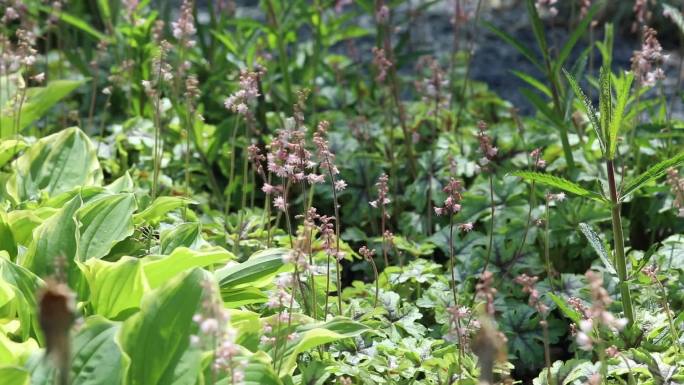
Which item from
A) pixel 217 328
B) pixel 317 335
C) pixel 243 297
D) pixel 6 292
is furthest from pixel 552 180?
pixel 6 292

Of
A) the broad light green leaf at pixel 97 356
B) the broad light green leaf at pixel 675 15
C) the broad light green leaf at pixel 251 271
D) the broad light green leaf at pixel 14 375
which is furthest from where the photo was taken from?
the broad light green leaf at pixel 675 15

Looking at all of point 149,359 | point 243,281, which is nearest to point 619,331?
point 243,281

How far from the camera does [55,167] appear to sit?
3.36m

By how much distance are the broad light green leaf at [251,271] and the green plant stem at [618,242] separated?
86 cm

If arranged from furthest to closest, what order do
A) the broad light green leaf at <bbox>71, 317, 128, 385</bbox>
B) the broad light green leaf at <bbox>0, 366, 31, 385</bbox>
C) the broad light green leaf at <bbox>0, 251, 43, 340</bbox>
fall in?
the broad light green leaf at <bbox>0, 251, 43, 340</bbox> → the broad light green leaf at <bbox>71, 317, 128, 385</bbox> → the broad light green leaf at <bbox>0, 366, 31, 385</bbox>

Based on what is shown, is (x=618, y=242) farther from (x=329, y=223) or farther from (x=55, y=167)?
(x=55, y=167)

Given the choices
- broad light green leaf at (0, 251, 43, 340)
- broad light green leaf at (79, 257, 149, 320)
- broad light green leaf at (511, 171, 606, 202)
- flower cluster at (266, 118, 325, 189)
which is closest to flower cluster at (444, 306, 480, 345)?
broad light green leaf at (511, 171, 606, 202)

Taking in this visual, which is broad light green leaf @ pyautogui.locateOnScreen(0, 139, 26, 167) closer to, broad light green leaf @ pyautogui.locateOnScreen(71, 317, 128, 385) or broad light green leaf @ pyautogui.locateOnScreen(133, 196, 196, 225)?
broad light green leaf @ pyautogui.locateOnScreen(133, 196, 196, 225)

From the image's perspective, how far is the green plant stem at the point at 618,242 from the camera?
8.39 feet

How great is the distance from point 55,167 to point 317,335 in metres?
1.47

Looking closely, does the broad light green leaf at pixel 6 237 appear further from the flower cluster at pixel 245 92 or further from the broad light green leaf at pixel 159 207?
the flower cluster at pixel 245 92

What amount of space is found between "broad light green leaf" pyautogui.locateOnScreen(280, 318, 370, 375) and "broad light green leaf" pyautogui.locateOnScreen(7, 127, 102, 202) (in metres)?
1.25

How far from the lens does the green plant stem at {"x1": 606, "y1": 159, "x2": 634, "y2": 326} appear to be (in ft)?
8.39

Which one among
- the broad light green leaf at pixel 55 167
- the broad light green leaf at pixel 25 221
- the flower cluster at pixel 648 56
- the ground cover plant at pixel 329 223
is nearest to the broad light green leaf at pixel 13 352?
the ground cover plant at pixel 329 223
